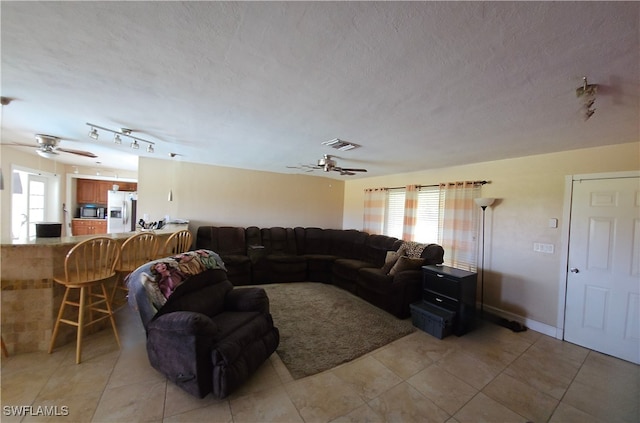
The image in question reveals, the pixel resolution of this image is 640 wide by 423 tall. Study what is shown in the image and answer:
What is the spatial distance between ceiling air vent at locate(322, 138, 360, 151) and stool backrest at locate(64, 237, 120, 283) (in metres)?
2.61

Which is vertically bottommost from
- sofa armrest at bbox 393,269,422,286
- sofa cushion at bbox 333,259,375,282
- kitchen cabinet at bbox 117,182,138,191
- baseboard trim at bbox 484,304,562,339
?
baseboard trim at bbox 484,304,562,339

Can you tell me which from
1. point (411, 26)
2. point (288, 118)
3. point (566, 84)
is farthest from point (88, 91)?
point (566, 84)

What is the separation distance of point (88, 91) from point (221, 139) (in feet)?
4.45

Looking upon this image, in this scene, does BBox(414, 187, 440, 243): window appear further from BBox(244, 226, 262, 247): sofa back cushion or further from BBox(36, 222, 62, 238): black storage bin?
BBox(36, 222, 62, 238): black storage bin

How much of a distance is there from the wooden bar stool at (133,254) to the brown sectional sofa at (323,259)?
1.57 metres

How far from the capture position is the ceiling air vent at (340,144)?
299cm

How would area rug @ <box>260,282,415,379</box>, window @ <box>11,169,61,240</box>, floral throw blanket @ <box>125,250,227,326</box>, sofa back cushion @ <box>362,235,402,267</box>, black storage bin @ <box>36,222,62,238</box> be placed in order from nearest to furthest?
floral throw blanket @ <box>125,250,227,326</box> → area rug @ <box>260,282,415,379</box> → black storage bin @ <box>36,222,62,238</box> → window @ <box>11,169,61,240</box> → sofa back cushion @ <box>362,235,402,267</box>

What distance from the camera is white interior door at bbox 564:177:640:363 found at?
259 cm

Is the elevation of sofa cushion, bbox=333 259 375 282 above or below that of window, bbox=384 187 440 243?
below

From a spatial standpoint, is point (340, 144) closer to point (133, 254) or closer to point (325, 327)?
point (325, 327)

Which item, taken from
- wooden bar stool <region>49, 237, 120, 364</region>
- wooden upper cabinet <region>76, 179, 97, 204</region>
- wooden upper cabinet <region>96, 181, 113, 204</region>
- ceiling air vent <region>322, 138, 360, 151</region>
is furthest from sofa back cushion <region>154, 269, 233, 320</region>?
wooden upper cabinet <region>76, 179, 97, 204</region>

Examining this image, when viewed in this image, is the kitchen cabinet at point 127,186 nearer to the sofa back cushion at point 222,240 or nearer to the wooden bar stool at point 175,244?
the sofa back cushion at point 222,240

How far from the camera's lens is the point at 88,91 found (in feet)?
6.31

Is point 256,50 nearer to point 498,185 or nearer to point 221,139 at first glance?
point 221,139
